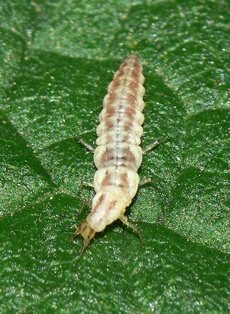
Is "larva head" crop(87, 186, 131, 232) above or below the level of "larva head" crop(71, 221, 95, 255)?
above

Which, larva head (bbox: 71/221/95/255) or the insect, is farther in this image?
the insect

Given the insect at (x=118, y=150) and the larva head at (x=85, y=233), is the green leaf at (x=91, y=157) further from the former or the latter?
the insect at (x=118, y=150)

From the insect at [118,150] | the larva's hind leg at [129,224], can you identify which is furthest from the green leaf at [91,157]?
the insect at [118,150]

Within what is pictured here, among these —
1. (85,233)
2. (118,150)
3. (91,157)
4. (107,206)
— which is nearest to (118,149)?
(118,150)

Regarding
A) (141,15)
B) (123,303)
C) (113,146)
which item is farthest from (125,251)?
(141,15)

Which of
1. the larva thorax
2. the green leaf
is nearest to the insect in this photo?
the larva thorax

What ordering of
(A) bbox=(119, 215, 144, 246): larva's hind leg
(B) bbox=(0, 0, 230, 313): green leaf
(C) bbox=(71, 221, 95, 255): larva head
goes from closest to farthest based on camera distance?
(B) bbox=(0, 0, 230, 313): green leaf → (C) bbox=(71, 221, 95, 255): larva head → (A) bbox=(119, 215, 144, 246): larva's hind leg

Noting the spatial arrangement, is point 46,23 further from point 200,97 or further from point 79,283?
point 79,283

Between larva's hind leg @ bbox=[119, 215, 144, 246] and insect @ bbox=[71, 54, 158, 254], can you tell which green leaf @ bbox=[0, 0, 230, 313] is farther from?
insect @ bbox=[71, 54, 158, 254]
